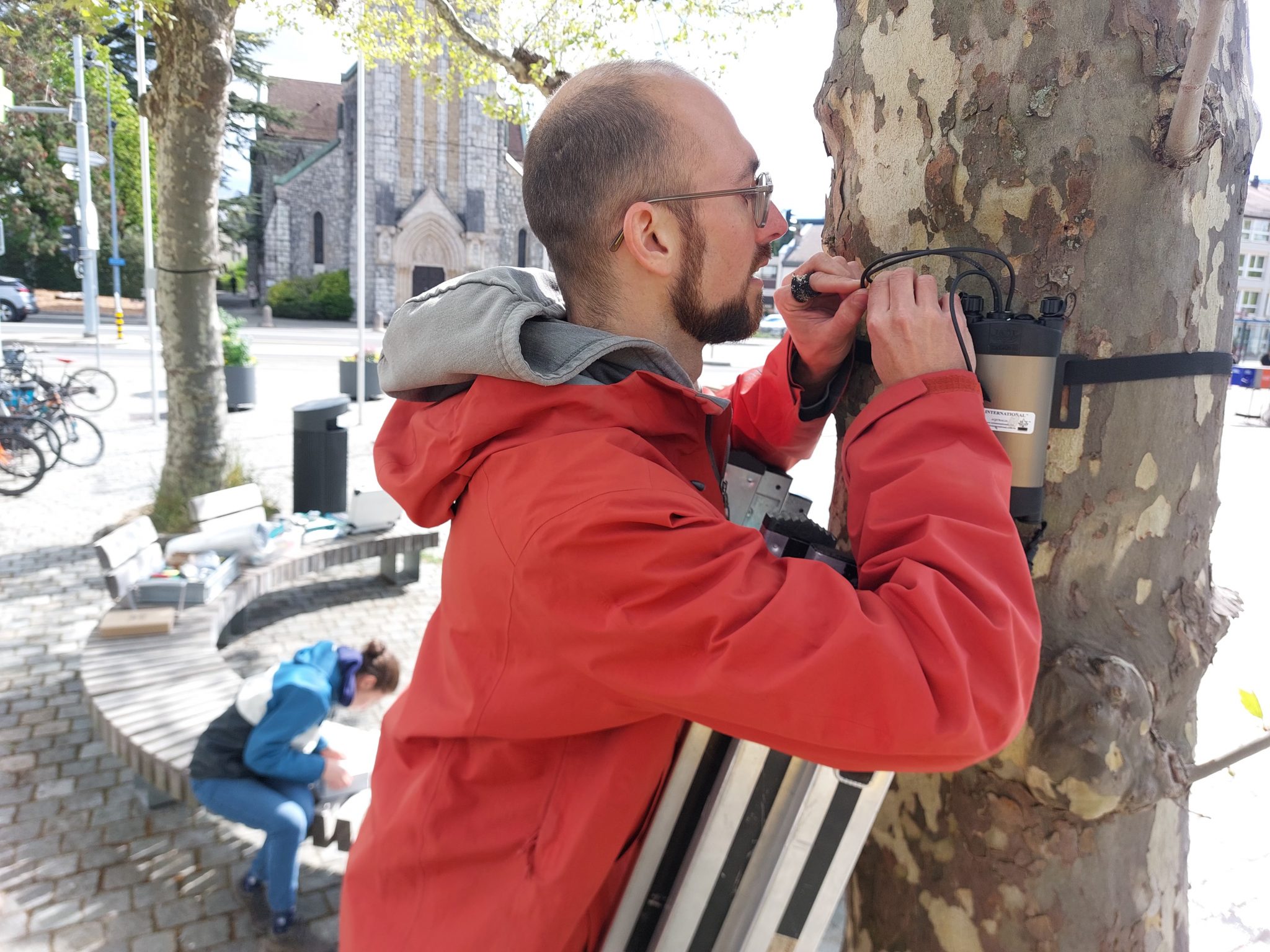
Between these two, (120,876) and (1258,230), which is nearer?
(120,876)

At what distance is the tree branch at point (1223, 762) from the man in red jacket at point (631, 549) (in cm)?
65

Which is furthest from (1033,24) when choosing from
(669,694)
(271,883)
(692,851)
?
(271,883)

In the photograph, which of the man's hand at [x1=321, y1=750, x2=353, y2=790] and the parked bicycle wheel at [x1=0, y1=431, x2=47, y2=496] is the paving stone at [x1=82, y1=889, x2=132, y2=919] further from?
the parked bicycle wheel at [x1=0, y1=431, x2=47, y2=496]

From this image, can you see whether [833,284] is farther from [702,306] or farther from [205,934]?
[205,934]

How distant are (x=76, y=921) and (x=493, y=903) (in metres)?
2.85

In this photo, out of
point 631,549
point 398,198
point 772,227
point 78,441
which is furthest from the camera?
point 398,198

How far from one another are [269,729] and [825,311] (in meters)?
2.72

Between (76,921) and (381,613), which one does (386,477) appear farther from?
(381,613)

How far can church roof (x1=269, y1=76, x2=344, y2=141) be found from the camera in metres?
58.2

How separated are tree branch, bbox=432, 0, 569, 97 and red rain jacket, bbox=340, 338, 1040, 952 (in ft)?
22.5

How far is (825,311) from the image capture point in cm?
169

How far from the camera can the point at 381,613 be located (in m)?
6.68

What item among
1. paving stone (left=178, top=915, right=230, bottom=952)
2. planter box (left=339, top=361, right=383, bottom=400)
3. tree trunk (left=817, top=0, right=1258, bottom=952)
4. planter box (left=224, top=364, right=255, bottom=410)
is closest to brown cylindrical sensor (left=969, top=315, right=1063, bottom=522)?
tree trunk (left=817, top=0, right=1258, bottom=952)

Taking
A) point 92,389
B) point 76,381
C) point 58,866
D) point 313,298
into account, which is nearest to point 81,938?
point 58,866
